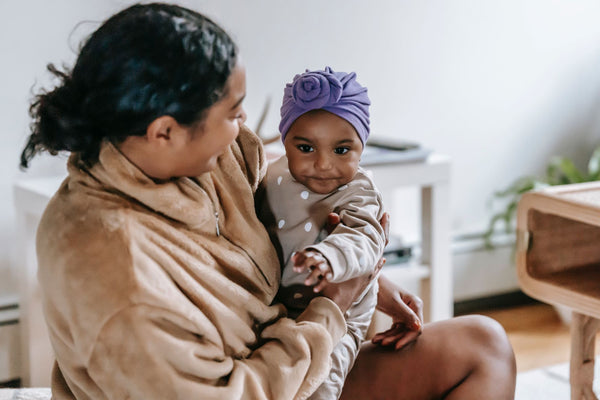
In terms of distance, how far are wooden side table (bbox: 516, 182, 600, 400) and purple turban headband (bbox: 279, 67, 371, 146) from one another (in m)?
0.59

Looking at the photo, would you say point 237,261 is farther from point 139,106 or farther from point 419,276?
point 419,276

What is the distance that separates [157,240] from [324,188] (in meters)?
0.33

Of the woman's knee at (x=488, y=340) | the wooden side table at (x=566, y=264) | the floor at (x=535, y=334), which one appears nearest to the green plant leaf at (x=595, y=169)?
the floor at (x=535, y=334)

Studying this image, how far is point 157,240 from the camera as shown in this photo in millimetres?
990

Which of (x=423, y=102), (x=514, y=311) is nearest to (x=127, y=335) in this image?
(x=423, y=102)

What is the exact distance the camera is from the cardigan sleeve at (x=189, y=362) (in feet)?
3.01

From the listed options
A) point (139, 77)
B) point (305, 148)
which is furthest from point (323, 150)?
point (139, 77)

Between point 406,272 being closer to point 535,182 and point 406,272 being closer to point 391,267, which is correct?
point 391,267

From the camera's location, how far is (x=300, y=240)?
1205mm

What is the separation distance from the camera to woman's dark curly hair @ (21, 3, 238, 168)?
92 cm

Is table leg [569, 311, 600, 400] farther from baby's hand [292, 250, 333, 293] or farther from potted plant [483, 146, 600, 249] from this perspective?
potted plant [483, 146, 600, 249]

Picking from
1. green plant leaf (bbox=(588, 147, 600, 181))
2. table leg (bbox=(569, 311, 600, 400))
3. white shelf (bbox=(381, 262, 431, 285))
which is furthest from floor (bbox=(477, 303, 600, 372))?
table leg (bbox=(569, 311, 600, 400))

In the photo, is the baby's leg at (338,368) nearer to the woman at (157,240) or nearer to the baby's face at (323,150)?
the woman at (157,240)

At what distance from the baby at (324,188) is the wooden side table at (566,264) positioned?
0.58 m
